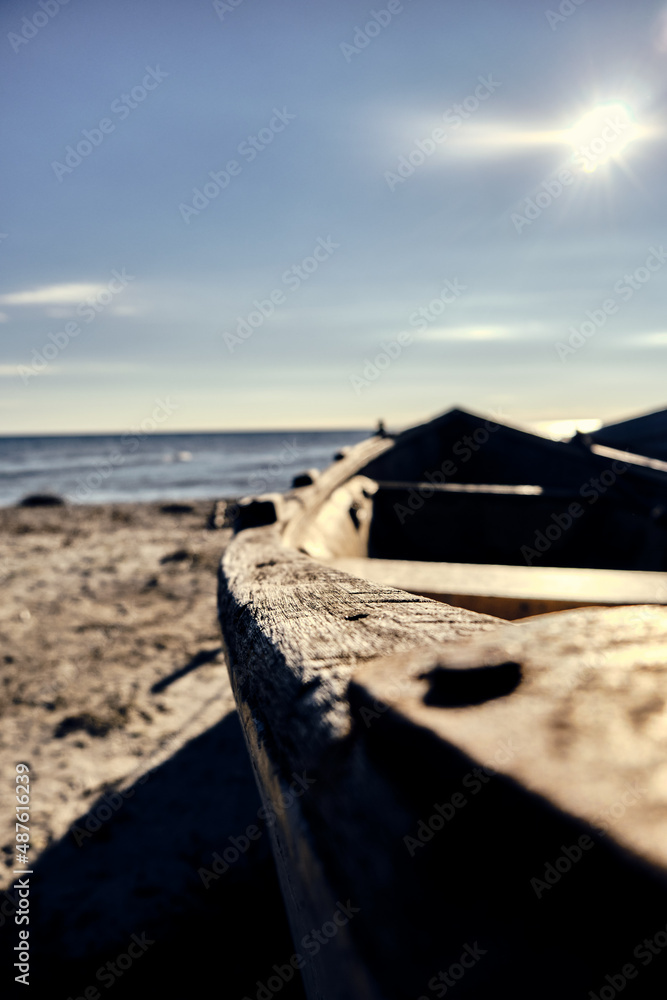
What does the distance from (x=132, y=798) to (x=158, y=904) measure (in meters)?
0.72

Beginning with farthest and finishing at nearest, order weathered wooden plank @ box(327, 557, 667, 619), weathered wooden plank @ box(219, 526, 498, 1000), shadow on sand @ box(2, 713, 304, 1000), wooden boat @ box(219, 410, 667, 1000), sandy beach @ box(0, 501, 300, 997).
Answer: sandy beach @ box(0, 501, 300, 997) < shadow on sand @ box(2, 713, 304, 1000) < weathered wooden plank @ box(327, 557, 667, 619) < weathered wooden plank @ box(219, 526, 498, 1000) < wooden boat @ box(219, 410, 667, 1000)

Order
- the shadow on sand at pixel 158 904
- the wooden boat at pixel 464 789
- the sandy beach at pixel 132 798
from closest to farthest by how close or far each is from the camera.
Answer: the wooden boat at pixel 464 789 → the shadow on sand at pixel 158 904 → the sandy beach at pixel 132 798

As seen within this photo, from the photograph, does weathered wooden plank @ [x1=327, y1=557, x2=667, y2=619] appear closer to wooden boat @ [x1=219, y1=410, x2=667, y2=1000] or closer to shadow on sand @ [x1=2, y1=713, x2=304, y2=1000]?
wooden boat @ [x1=219, y1=410, x2=667, y2=1000]

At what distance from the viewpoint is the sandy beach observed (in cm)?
222

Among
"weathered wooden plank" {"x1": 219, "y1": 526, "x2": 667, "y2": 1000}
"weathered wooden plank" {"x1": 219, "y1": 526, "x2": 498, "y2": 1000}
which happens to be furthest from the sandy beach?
"weathered wooden plank" {"x1": 219, "y1": 526, "x2": 667, "y2": 1000}

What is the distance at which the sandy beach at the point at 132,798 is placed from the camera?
7.27ft

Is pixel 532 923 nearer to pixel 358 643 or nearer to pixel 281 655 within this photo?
pixel 358 643

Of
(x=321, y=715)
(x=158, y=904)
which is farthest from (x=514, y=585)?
(x=158, y=904)

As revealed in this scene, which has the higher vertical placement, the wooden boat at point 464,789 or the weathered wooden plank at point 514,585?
the wooden boat at point 464,789

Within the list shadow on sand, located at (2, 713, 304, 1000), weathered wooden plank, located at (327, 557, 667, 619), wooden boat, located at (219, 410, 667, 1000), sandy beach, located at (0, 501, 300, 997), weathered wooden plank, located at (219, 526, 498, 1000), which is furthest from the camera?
sandy beach, located at (0, 501, 300, 997)

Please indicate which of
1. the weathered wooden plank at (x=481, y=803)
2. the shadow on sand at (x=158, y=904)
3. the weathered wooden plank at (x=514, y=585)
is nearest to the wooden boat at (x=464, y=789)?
the weathered wooden plank at (x=481, y=803)

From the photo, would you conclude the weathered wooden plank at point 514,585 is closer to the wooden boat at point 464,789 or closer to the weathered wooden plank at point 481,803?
the wooden boat at point 464,789

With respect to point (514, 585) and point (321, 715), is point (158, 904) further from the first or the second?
point (321, 715)

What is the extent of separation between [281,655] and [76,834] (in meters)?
2.66
